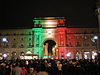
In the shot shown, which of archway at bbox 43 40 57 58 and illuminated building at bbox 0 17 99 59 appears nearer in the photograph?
illuminated building at bbox 0 17 99 59

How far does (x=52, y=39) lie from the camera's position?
66625 mm

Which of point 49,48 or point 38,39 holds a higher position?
point 38,39

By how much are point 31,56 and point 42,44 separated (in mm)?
22001

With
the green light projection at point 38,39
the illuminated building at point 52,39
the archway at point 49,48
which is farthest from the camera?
the archway at point 49,48

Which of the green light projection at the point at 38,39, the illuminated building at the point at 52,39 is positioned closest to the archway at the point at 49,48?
the illuminated building at the point at 52,39

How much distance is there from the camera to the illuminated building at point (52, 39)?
64.5 m

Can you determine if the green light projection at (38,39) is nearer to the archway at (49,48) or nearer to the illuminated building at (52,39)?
the illuminated building at (52,39)

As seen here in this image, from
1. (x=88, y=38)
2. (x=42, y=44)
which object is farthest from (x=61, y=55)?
(x=88, y=38)

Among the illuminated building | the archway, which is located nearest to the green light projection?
the illuminated building

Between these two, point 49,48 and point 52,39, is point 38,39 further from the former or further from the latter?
point 49,48

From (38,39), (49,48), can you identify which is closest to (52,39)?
(38,39)

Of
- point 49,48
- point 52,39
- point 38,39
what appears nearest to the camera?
point 38,39

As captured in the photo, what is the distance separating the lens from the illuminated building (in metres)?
64.5

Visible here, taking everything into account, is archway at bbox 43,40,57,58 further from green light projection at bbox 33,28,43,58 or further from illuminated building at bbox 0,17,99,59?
green light projection at bbox 33,28,43,58
